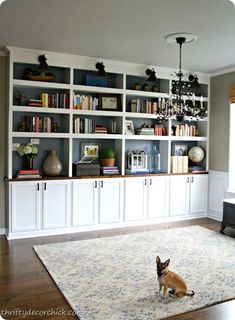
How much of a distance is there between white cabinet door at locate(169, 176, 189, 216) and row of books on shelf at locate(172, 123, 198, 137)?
797 mm

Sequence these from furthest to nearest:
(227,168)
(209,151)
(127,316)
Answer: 1. (209,151)
2. (227,168)
3. (127,316)

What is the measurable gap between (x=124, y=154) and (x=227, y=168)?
6.02 ft

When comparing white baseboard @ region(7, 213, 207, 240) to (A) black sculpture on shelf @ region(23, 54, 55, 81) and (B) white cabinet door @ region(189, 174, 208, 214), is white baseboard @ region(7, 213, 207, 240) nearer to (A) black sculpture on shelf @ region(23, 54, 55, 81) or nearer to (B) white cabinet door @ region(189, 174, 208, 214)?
(B) white cabinet door @ region(189, 174, 208, 214)

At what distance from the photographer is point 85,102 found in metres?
5.05

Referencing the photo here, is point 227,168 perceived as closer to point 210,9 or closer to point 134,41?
point 134,41

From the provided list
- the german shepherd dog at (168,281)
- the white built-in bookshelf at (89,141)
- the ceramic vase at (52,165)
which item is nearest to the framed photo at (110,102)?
the white built-in bookshelf at (89,141)

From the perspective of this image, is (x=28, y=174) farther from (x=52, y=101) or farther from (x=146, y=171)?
(x=146, y=171)

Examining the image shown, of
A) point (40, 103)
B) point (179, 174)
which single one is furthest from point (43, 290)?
point (179, 174)

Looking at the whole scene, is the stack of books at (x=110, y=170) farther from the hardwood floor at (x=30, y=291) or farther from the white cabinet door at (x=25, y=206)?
the hardwood floor at (x=30, y=291)

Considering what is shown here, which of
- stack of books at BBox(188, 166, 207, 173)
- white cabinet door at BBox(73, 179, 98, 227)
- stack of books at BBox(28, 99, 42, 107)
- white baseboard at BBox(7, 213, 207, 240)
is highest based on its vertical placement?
stack of books at BBox(28, 99, 42, 107)

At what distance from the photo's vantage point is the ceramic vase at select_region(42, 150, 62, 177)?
4801 mm

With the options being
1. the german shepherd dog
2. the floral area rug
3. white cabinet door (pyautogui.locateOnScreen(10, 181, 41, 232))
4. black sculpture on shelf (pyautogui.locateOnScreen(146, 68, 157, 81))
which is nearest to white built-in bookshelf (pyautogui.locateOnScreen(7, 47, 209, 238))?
white cabinet door (pyautogui.locateOnScreen(10, 181, 41, 232))

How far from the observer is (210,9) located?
10.0ft

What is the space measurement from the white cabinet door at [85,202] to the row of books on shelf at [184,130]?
1.81 metres
